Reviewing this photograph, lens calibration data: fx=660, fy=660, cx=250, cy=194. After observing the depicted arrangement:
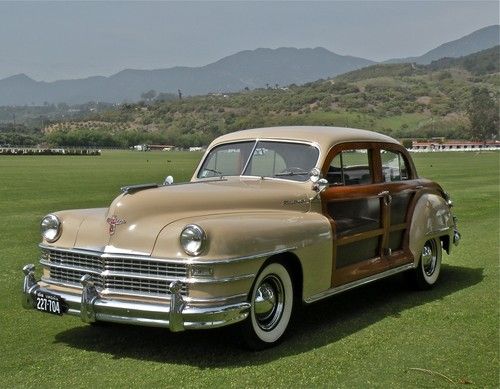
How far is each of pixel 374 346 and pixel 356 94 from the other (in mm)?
189413

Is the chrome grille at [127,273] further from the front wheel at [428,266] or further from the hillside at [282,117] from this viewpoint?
the hillside at [282,117]

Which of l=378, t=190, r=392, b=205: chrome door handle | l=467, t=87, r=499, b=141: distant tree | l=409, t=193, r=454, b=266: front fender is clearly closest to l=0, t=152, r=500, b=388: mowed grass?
l=409, t=193, r=454, b=266: front fender

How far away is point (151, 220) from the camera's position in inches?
209

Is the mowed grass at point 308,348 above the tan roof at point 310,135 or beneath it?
beneath

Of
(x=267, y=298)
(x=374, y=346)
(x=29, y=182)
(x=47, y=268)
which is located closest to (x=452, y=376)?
(x=374, y=346)

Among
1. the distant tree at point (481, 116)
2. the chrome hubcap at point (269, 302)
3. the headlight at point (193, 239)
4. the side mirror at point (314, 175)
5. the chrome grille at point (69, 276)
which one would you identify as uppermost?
A: the side mirror at point (314, 175)

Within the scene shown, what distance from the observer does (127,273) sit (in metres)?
5.16

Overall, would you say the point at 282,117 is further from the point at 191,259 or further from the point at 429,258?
the point at 191,259

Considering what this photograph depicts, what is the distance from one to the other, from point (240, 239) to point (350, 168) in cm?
219

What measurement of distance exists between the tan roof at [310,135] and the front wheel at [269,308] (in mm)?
1650

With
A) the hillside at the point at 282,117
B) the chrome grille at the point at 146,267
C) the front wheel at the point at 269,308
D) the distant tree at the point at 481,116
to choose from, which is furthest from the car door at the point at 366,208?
the distant tree at the point at 481,116

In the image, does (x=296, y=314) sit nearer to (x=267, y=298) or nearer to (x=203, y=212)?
(x=267, y=298)

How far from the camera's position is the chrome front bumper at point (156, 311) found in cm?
489

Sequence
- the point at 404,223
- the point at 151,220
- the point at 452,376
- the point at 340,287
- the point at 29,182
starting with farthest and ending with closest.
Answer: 1. the point at 29,182
2. the point at 404,223
3. the point at 340,287
4. the point at 151,220
5. the point at 452,376
